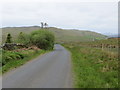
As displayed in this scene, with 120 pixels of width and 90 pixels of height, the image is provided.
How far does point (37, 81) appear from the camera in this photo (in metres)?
11.4

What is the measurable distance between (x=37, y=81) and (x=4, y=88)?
192 cm

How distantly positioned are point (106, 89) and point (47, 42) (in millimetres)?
46556

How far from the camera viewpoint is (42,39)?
2157 inches

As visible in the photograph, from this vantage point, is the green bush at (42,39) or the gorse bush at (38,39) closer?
the gorse bush at (38,39)

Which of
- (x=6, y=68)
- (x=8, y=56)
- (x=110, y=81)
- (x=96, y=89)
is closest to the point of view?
(x=96, y=89)

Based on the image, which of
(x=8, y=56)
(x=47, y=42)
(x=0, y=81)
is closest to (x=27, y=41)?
(x=47, y=42)

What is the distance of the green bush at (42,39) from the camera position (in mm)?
54459

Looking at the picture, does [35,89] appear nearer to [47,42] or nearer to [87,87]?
[87,87]

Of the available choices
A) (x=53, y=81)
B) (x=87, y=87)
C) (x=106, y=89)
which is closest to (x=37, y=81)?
(x=53, y=81)

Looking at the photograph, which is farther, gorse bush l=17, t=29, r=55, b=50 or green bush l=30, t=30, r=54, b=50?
green bush l=30, t=30, r=54, b=50

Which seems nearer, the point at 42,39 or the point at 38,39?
the point at 38,39

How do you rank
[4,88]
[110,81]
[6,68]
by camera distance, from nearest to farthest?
[4,88], [110,81], [6,68]

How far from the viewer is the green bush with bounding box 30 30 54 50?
5446 cm

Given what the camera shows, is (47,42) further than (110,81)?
Yes
